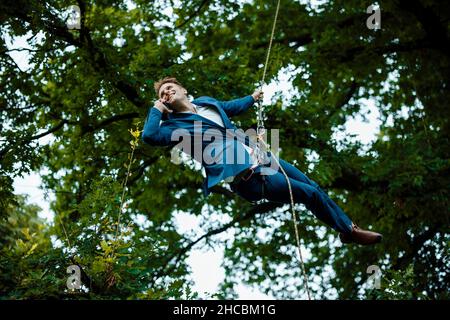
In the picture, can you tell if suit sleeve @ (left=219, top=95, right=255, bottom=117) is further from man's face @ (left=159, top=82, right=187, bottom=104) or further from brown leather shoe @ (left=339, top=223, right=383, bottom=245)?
brown leather shoe @ (left=339, top=223, right=383, bottom=245)

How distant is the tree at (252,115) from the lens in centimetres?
931

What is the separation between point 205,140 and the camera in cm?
523

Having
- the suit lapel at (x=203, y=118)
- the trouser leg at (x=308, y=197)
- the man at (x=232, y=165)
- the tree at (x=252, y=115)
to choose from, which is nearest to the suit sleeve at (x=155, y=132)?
the man at (x=232, y=165)

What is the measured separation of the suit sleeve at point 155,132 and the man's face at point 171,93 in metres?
0.23

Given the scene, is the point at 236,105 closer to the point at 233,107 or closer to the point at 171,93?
the point at 233,107

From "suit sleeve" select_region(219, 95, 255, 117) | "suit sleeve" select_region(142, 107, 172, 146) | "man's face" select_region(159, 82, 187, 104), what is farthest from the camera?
"suit sleeve" select_region(219, 95, 255, 117)

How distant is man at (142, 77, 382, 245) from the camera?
5.01m

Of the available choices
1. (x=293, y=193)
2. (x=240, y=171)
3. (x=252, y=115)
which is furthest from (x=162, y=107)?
(x=252, y=115)

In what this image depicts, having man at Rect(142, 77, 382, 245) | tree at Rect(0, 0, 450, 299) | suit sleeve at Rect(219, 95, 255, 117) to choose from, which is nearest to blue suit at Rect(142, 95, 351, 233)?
man at Rect(142, 77, 382, 245)

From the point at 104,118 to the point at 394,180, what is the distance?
14.1 ft

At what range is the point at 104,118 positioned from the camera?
35.2 feet

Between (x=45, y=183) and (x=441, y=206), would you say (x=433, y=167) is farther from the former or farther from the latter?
(x=45, y=183)

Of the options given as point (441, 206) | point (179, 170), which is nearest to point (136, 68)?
point (179, 170)

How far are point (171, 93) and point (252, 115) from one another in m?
3.72
